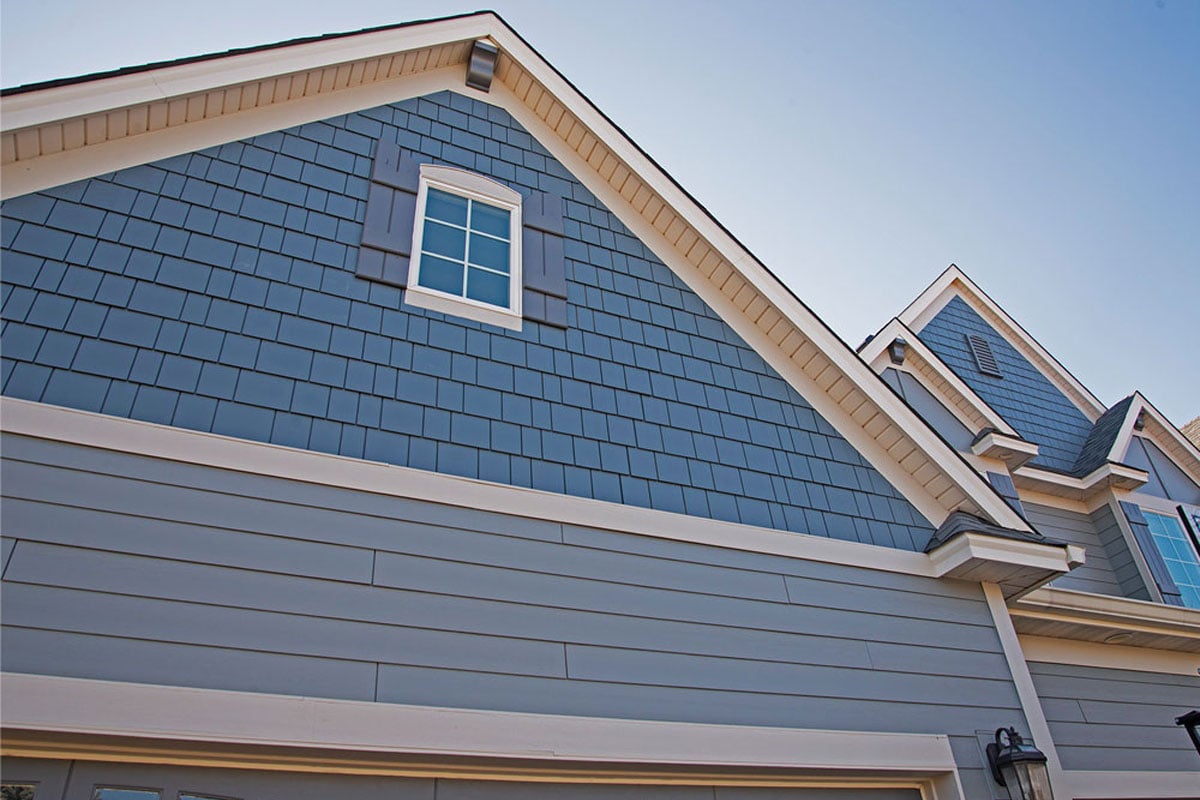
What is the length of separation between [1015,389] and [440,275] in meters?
8.87

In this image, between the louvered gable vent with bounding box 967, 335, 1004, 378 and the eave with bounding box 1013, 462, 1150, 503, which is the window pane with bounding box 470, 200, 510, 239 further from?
the louvered gable vent with bounding box 967, 335, 1004, 378

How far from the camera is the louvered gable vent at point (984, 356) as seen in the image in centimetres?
1086

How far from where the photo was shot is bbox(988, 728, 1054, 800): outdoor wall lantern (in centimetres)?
459

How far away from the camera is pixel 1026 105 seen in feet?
31.3

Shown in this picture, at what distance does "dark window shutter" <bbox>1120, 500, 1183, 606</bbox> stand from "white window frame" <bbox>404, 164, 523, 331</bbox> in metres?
7.64

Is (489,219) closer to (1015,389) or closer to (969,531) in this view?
(969,531)

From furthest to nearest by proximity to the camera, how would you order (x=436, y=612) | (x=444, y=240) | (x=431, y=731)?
1. (x=444, y=240)
2. (x=436, y=612)
3. (x=431, y=731)

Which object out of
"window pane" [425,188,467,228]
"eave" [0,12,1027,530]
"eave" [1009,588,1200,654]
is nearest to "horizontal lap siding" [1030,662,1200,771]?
"eave" [1009,588,1200,654]

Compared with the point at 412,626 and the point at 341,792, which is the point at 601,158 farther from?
the point at 341,792

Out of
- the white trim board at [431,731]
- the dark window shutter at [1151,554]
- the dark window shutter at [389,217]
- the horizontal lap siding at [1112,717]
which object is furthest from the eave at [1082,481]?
the dark window shutter at [389,217]

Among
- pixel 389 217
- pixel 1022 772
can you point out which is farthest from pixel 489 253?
pixel 1022 772

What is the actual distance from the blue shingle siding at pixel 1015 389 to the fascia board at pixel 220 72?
25.1ft

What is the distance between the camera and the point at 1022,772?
4625 millimetres

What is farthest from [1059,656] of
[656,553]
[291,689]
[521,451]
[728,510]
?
[291,689]
